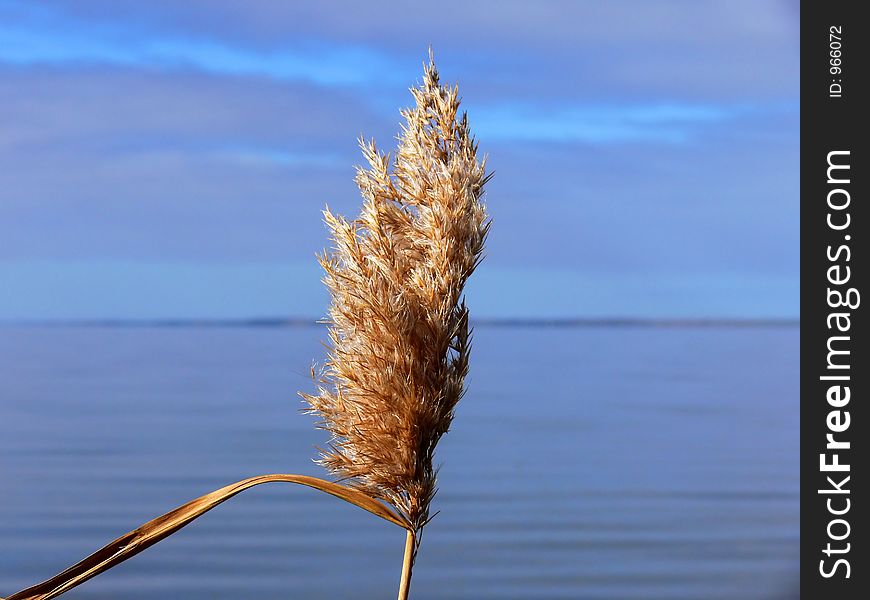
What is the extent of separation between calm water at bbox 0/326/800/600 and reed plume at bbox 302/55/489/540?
4649 mm

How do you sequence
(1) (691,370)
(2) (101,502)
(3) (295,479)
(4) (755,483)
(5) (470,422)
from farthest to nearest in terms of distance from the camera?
1. (1) (691,370)
2. (5) (470,422)
3. (4) (755,483)
4. (2) (101,502)
5. (3) (295,479)

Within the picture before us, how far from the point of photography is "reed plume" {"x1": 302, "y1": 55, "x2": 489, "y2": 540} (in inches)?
85.8

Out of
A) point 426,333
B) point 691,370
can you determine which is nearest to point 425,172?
point 426,333

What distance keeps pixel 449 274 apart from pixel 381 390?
290 millimetres

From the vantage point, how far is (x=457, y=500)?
9398mm

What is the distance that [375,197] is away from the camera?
7.50 feet

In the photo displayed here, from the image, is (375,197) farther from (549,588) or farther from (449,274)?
(549,588)

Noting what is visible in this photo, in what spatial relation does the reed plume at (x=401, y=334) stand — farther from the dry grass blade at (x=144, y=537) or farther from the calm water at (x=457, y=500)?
the calm water at (x=457, y=500)

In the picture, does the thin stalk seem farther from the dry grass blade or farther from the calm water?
the calm water
